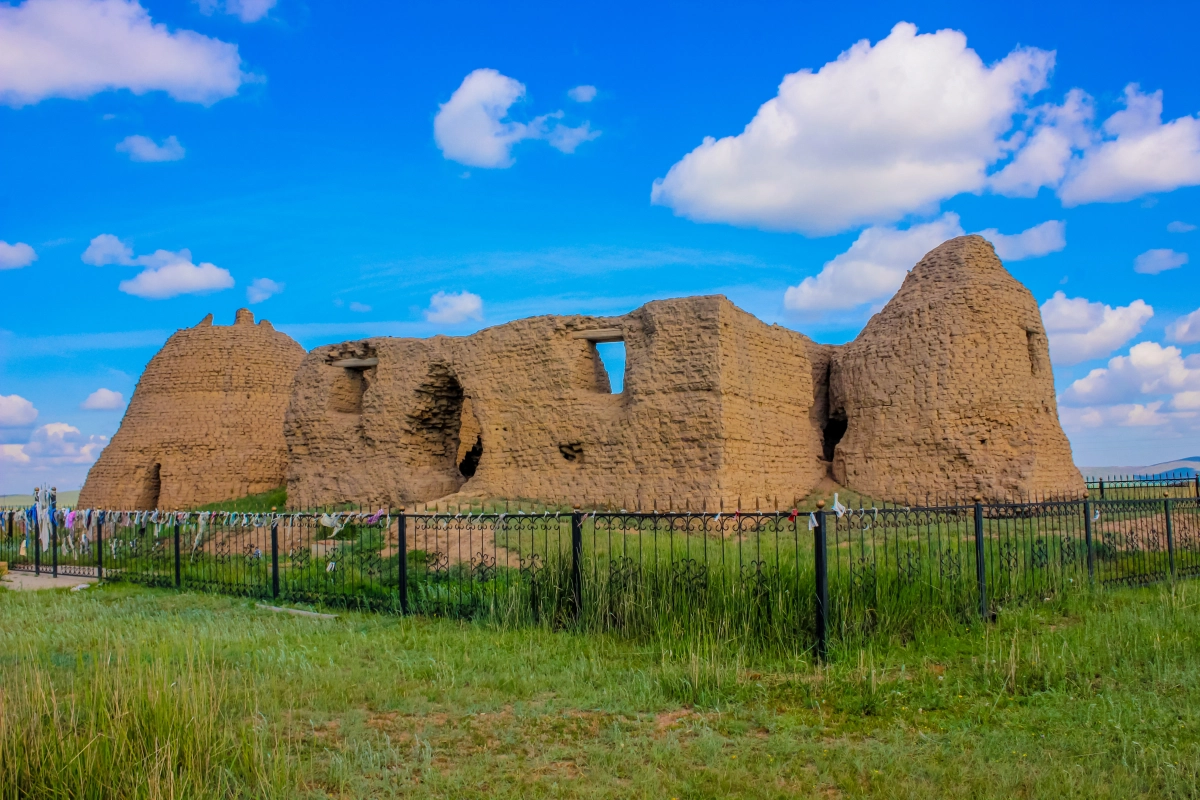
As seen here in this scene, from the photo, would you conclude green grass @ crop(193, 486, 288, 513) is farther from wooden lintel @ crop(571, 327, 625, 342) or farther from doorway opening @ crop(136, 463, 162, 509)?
wooden lintel @ crop(571, 327, 625, 342)

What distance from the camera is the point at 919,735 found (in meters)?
5.37

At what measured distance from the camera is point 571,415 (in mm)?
18266

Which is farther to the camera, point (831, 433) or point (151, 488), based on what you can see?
point (151, 488)

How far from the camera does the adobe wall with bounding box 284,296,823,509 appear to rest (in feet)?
55.6

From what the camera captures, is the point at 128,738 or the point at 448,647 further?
the point at 448,647

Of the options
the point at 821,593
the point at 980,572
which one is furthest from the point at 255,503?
the point at 980,572

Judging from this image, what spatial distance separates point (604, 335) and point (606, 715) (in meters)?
13.3

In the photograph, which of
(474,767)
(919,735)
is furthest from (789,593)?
(474,767)

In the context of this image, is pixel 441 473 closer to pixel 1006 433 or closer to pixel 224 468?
pixel 224 468

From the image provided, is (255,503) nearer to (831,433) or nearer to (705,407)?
(705,407)

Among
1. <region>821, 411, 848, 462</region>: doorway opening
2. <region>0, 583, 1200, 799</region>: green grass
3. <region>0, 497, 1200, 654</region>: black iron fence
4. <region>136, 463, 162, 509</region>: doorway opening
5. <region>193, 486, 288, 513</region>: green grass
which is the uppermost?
<region>821, 411, 848, 462</region>: doorway opening

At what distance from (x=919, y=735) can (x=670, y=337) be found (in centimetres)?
1249

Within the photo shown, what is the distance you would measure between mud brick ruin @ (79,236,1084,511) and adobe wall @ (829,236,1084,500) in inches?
1.4

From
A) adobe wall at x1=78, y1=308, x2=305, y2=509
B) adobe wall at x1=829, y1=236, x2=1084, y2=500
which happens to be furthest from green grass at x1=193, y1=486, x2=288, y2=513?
adobe wall at x1=829, y1=236, x2=1084, y2=500
